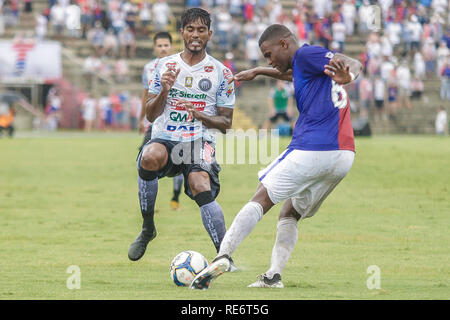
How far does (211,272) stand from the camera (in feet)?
25.4

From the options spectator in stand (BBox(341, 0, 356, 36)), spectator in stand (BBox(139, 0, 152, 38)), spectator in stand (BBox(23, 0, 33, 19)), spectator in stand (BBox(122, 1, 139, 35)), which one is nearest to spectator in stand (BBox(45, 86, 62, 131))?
spectator in stand (BBox(122, 1, 139, 35))

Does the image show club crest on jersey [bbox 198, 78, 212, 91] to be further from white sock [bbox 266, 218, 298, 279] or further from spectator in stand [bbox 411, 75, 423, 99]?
spectator in stand [bbox 411, 75, 423, 99]

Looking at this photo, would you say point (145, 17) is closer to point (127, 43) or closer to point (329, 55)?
point (127, 43)

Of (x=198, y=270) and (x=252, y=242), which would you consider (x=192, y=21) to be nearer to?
(x=198, y=270)

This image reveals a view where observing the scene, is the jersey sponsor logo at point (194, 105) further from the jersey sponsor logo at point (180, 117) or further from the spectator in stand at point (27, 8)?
the spectator in stand at point (27, 8)

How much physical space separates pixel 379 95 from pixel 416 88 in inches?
99.4

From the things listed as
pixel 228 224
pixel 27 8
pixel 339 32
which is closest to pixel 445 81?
pixel 339 32

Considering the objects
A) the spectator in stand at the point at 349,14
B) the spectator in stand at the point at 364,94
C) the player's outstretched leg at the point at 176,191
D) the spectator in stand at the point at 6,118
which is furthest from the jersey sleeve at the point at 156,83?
the spectator in stand at the point at 349,14

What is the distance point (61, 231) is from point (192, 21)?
4664mm

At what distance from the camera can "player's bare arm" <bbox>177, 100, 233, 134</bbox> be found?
29.7ft

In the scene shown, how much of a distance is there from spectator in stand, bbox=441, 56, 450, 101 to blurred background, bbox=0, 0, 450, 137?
79 mm

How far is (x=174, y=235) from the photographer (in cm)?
1226

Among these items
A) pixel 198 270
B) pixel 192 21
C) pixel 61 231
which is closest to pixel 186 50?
pixel 192 21

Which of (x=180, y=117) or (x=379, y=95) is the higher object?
(x=180, y=117)
